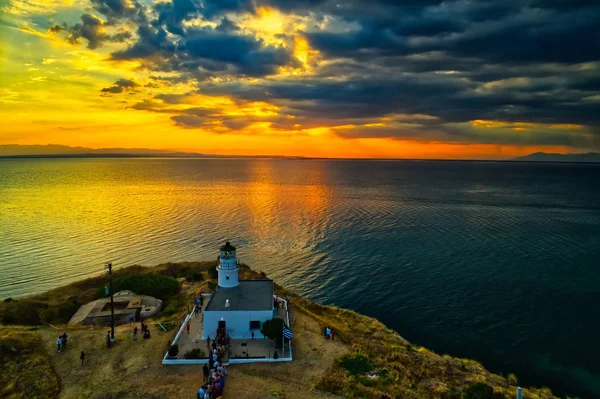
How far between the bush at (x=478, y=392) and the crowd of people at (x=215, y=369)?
49.1 feet

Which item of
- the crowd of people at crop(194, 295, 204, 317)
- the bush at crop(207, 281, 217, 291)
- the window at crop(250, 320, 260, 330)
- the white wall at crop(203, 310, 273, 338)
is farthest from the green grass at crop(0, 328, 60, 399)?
the bush at crop(207, 281, 217, 291)

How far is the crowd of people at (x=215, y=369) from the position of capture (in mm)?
22266

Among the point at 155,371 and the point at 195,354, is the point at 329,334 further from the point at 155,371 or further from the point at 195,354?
the point at 155,371

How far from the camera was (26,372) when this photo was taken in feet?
82.9

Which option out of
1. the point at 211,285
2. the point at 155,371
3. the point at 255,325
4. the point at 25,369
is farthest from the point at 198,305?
the point at 25,369

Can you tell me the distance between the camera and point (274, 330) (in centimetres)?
2811

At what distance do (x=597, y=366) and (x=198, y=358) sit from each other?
33.3 meters

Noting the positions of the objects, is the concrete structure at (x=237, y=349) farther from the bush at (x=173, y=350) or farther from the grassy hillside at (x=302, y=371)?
the grassy hillside at (x=302, y=371)

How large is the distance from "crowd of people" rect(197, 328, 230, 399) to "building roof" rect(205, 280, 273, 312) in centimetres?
225

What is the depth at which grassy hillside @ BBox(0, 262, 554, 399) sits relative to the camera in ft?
76.6

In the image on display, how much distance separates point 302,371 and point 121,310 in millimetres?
21385

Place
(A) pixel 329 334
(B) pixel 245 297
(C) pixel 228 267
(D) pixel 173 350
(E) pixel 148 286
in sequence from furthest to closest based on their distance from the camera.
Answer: (E) pixel 148 286
(C) pixel 228 267
(B) pixel 245 297
(A) pixel 329 334
(D) pixel 173 350

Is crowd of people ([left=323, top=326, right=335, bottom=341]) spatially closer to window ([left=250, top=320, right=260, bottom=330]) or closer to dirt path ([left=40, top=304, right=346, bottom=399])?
dirt path ([left=40, top=304, right=346, bottom=399])

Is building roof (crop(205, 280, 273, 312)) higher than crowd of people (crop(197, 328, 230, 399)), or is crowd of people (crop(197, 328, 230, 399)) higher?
building roof (crop(205, 280, 273, 312))
